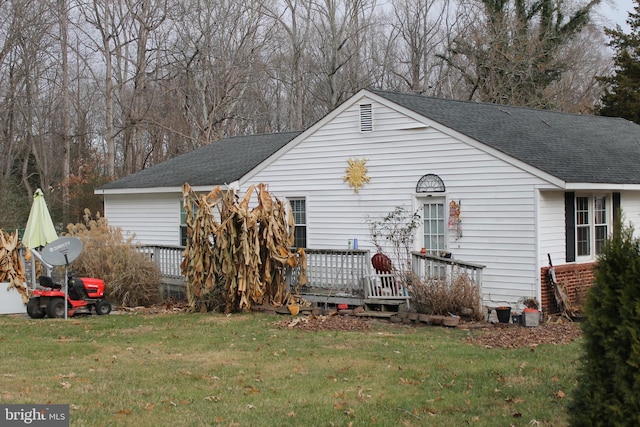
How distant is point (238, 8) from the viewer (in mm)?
38531

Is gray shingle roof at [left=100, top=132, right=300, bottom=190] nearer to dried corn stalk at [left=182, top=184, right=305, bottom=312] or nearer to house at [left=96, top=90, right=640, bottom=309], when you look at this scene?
house at [left=96, top=90, right=640, bottom=309]

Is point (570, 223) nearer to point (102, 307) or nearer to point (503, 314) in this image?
point (503, 314)

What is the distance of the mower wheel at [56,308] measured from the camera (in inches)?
601

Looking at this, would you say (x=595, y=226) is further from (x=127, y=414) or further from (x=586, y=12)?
(x=586, y=12)

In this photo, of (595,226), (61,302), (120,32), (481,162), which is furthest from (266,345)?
(120,32)

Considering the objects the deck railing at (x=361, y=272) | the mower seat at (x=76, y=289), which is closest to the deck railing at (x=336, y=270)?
the deck railing at (x=361, y=272)

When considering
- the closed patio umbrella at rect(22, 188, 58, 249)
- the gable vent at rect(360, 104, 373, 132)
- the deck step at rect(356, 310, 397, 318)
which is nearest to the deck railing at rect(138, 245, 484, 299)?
the deck step at rect(356, 310, 397, 318)

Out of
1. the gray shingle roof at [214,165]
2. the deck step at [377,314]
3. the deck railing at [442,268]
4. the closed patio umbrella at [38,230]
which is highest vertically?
the gray shingle roof at [214,165]

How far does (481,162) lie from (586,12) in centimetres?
2408

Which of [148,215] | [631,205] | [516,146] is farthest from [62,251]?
[631,205]

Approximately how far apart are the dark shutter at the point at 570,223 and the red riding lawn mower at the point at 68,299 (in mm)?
9560

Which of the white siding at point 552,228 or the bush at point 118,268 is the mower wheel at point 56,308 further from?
the white siding at point 552,228

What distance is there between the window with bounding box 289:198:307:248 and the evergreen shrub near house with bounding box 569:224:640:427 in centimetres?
1396

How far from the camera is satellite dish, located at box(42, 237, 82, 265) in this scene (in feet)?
48.6
